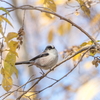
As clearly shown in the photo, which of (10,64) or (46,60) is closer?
(10,64)

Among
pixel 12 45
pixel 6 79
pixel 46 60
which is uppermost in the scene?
pixel 46 60

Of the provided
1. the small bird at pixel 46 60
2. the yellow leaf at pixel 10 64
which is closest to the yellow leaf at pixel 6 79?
the yellow leaf at pixel 10 64

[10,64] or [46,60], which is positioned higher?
[46,60]

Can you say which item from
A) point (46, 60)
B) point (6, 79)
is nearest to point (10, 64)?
point (6, 79)

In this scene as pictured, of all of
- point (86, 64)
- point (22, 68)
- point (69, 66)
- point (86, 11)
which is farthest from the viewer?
point (22, 68)

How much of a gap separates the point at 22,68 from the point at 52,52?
2.90m

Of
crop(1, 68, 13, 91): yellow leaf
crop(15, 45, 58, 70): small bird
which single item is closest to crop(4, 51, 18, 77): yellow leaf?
crop(1, 68, 13, 91): yellow leaf

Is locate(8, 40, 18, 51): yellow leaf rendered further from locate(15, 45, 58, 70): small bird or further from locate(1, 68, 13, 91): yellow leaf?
locate(15, 45, 58, 70): small bird

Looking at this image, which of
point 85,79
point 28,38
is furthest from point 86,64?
point 28,38

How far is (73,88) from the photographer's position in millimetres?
3809

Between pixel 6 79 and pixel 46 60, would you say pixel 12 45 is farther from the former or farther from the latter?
pixel 46 60

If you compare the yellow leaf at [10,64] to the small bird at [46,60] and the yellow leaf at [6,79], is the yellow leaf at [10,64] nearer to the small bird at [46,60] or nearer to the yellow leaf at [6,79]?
the yellow leaf at [6,79]

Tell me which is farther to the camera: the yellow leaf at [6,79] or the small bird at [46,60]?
the small bird at [46,60]

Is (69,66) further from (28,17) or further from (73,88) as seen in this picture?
(28,17)
